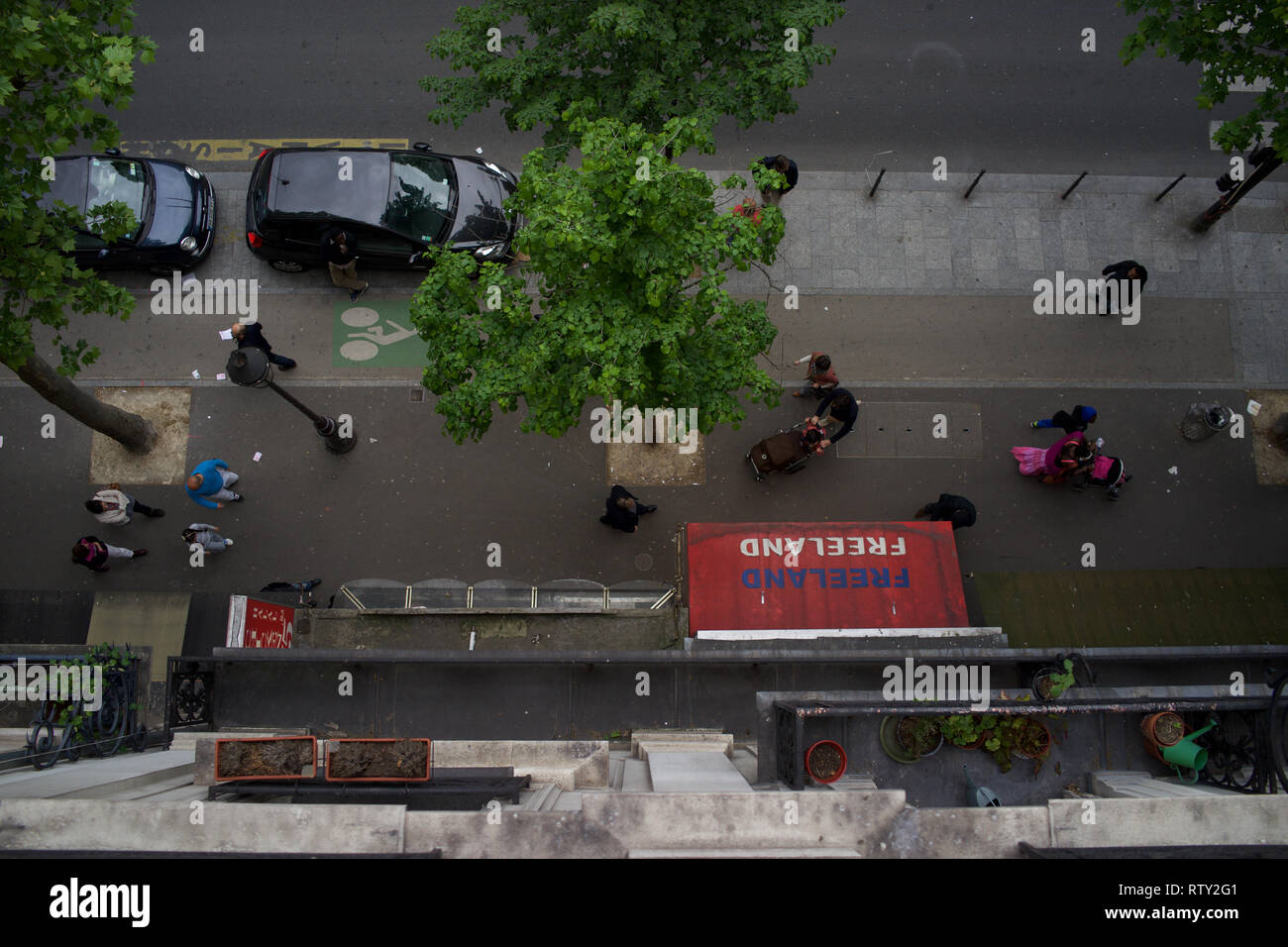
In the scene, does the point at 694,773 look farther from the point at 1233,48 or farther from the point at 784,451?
the point at 1233,48

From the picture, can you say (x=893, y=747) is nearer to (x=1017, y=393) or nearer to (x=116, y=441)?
(x=1017, y=393)

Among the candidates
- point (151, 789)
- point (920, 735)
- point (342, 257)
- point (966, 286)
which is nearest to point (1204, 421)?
point (966, 286)

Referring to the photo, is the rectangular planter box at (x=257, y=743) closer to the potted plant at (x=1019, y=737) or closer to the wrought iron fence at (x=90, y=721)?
the wrought iron fence at (x=90, y=721)

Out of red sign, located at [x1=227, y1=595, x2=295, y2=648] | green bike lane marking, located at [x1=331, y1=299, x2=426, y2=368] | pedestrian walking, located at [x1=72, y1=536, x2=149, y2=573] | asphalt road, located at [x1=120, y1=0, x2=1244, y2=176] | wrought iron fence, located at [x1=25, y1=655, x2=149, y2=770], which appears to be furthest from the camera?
asphalt road, located at [x1=120, y1=0, x2=1244, y2=176]

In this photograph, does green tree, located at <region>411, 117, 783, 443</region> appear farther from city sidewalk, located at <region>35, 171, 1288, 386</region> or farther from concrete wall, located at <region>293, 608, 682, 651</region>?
city sidewalk, located at <region>35, 171, 1288, 386</region>

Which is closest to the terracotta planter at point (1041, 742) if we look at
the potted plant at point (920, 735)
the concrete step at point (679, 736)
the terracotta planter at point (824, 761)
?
the potted plant at point (920, 735)

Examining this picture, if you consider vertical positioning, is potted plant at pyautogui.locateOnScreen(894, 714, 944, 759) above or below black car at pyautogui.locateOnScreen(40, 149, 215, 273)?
below

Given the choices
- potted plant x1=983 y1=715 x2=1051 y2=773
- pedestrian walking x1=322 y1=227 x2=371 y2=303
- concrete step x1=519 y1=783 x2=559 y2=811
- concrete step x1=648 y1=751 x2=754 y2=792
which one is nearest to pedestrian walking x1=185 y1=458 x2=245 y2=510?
pedestrian walking x1=322 y1=227 x2=371 y2=303
